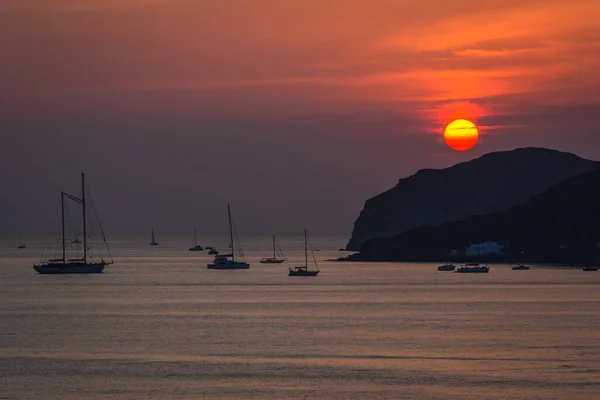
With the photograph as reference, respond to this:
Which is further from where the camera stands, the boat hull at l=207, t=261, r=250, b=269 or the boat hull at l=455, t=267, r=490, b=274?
the boat hull at l=207, t=261, r=250, b=269

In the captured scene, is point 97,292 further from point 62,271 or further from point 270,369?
point 270,369

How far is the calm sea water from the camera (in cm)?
4866

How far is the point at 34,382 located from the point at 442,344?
2486 centimetres

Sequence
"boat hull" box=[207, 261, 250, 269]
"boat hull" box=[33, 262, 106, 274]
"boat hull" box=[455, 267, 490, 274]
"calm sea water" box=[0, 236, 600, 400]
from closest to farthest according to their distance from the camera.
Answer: "calm sea water" box=[0, 236, 600, 400] → "boat hull" box=[33, 262, 106, 274] → "boat hull" box=[455, 267, 490, 274] → "boat hull" box=[207, 261, 250, 269]

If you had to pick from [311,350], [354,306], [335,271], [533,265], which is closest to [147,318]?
[354,306]

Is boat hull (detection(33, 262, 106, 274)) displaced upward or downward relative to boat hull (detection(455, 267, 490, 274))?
upward

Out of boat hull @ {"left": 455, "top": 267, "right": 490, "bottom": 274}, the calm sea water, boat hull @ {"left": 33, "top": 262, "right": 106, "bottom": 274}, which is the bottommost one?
the calm sea water

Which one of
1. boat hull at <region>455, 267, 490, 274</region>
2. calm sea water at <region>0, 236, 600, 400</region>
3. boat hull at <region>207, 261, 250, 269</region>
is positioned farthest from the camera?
boat hull at <region>207, 261, 250, 269</region>

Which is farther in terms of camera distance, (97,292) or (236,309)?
(97,292)

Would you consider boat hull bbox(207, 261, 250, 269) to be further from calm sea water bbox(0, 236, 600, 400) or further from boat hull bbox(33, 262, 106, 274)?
calm sea water bbox(0, 236, 600, 400)

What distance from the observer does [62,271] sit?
504 feet

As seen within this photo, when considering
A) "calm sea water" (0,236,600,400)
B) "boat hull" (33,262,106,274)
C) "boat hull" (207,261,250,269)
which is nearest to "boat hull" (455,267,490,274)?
"calm sea water" (0,236,600,400)

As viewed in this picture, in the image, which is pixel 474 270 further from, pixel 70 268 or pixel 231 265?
pixel 70 268

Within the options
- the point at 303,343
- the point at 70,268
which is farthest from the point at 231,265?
the point at 303,343
